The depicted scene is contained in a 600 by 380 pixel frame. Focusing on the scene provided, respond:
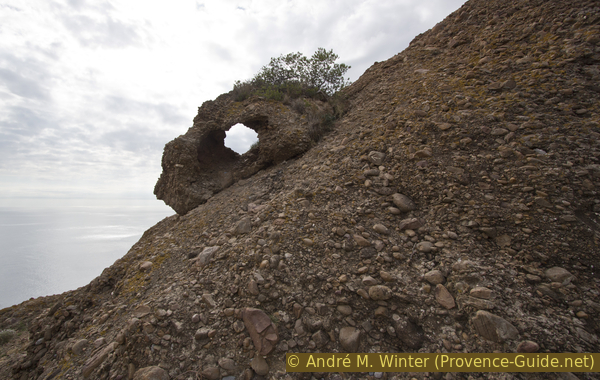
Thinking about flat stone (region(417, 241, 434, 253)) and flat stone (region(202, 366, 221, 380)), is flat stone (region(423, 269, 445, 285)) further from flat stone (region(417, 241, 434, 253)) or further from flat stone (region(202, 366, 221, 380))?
flat stone (region(202, 366, 221, 380))

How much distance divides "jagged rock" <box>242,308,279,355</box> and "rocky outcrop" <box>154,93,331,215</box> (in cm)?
430

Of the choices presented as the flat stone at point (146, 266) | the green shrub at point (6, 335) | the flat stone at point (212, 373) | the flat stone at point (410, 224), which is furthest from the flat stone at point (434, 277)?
the green shrub at point (6, 335)

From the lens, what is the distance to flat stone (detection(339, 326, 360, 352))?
240 centimetres

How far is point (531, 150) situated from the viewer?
327cm

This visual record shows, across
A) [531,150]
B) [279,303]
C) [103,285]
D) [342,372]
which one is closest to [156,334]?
[279,303]

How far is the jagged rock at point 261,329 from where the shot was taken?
244cm

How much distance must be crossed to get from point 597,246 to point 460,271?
1360 millimetres

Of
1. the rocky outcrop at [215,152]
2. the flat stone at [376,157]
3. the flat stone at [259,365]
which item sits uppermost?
the rocky outcrop at [215,152]

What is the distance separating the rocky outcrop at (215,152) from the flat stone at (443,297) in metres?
4.44

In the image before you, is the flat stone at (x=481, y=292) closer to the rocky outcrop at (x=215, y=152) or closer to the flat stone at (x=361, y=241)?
the flat stone at (x=361, y=241)

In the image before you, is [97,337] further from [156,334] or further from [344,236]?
[344,236]

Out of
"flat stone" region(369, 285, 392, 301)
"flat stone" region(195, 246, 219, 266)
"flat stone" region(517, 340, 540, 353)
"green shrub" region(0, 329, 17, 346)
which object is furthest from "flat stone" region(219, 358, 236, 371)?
"green shrub" region(0, 329, 17, 346)

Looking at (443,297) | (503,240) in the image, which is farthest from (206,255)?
(503,240)

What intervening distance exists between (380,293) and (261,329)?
1362mm
